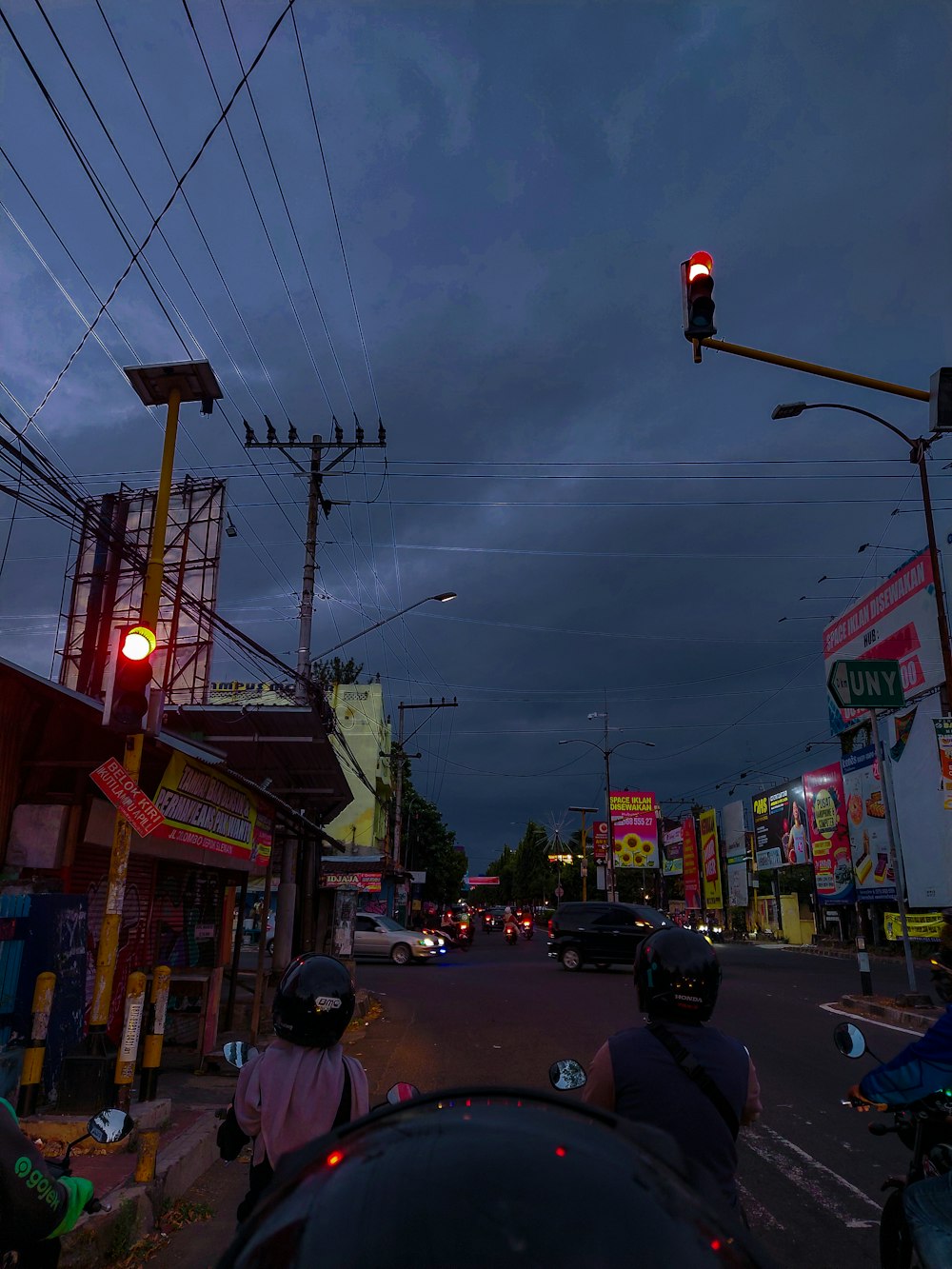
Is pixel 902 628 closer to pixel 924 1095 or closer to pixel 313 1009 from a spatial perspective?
pixel 924 1095

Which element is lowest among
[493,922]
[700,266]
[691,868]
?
[493,922]

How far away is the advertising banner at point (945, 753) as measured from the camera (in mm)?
20906

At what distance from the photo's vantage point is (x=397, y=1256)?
1.05 metres

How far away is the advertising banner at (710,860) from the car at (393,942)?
99.1 ft

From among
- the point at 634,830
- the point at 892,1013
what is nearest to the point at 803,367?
the point at 892,1013

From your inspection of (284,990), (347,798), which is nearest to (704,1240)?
(284,990)

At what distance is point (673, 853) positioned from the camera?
70375mm

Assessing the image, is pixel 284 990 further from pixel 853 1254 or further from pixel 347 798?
pixel 347 798

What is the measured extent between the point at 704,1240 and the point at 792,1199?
5736 millimetres

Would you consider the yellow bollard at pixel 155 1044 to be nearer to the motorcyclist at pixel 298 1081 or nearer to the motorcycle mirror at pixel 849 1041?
the motorcyclist at pixel 298 1081

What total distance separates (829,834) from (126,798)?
37.8 m

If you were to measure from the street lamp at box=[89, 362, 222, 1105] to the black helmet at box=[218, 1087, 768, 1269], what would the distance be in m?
6.57

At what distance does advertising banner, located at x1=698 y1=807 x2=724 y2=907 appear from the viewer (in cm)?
5425

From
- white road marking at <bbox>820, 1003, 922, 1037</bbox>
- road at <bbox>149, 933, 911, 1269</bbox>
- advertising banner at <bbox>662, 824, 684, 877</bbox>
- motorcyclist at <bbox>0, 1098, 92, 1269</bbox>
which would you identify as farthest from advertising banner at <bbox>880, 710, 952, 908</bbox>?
advertising banner at <bbox>662, 824, 684, 877</bbox>
